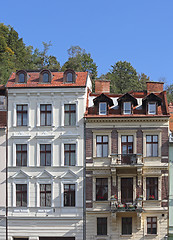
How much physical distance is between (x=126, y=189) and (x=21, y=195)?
918 centimetres

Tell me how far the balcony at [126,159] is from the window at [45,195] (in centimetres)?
616

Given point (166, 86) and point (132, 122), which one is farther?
point (166, 86)

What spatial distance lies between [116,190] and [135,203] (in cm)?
197

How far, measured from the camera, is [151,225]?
3944 centimetres

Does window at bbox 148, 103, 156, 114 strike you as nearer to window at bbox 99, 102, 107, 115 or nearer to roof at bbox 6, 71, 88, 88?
window at bbox 99, 102, 107, 115

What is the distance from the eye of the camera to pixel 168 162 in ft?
130

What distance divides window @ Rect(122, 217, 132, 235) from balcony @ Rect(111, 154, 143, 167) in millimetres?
4743

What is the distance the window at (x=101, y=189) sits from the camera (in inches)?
1566

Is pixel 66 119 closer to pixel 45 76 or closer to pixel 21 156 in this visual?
pixel 45 76

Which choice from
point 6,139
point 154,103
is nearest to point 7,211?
point 6,139

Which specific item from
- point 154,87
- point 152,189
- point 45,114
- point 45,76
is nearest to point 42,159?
point 45,114

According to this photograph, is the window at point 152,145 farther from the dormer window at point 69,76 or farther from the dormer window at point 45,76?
the dormer window at point 45,76

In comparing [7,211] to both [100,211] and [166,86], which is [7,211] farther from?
[166,86]

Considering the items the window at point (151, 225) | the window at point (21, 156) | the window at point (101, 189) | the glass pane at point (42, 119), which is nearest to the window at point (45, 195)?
the window at point (21, 156)
